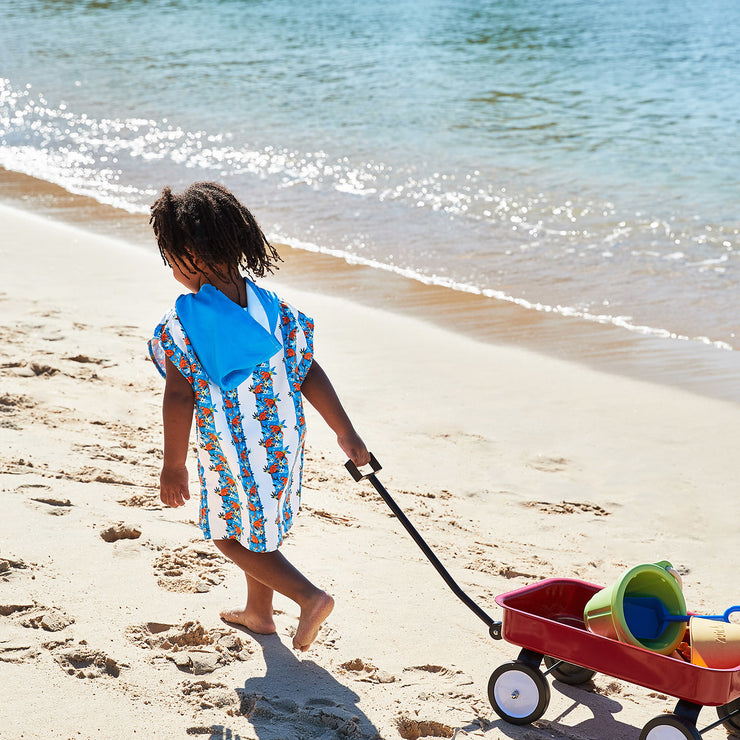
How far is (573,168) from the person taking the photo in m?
10.0

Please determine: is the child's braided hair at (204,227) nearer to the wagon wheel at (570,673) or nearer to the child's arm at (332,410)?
the child's arm at (332,410)

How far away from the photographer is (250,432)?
95.0 inches

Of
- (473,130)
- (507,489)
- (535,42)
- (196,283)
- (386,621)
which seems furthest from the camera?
(535,42)

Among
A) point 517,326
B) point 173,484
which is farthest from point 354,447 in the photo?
point 517,326

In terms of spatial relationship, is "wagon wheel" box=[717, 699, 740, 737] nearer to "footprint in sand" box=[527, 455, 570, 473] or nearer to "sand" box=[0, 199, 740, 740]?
"sand" box=[0, 199, 740, 740]

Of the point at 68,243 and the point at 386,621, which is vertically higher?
the point at 68,243

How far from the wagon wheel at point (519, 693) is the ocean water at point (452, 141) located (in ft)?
12.4

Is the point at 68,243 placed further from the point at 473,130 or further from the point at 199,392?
the point at 473,130

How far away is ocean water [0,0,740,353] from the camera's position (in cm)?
717

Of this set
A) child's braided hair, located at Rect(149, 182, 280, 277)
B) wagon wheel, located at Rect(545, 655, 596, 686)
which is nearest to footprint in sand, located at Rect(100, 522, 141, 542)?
child's braided hair, located at Rect(149, 182, 280, 277)

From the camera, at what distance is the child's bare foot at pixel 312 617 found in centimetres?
245

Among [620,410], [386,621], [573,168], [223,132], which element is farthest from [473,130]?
[386,621]

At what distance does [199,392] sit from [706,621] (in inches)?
58.2

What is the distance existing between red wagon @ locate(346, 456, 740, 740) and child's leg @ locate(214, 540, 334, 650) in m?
0.32
